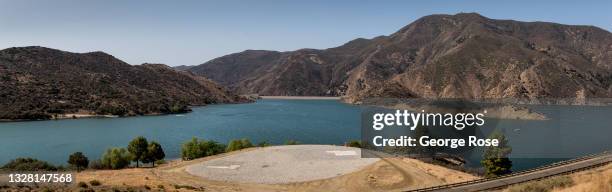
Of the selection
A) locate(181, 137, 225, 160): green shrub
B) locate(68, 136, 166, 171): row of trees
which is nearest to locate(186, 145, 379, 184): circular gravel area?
locate(181, 137, 225, 160): green shrub

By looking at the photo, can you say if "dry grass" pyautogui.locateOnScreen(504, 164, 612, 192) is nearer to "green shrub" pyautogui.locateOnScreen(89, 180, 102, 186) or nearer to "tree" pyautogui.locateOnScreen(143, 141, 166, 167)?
"green shrub" pyautogui.locateOnScreen(89, 180, 102, 186)

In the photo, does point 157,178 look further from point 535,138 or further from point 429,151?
point 535,138

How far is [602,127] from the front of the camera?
6663 inches

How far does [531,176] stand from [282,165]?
28.2 metres

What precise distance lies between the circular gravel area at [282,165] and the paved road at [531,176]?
15398mm

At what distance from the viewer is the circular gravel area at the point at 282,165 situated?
56000 mm

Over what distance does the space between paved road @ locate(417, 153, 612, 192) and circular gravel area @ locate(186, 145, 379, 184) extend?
1540 cm

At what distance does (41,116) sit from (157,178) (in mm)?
163176

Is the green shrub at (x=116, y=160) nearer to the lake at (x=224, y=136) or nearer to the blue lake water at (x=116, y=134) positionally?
the lake at (x=224, y=136)

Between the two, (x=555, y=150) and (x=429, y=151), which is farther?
(x=555, y=150)

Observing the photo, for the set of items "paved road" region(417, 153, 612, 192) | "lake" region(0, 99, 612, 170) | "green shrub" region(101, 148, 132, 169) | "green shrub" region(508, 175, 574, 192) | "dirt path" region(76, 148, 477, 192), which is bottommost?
"lake" region(0, 99, 612, 170)

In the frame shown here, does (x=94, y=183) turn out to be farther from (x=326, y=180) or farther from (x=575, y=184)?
(x=575, y=184)

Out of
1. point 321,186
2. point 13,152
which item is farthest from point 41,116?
point 321,186

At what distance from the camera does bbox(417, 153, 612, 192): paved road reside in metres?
44.9
